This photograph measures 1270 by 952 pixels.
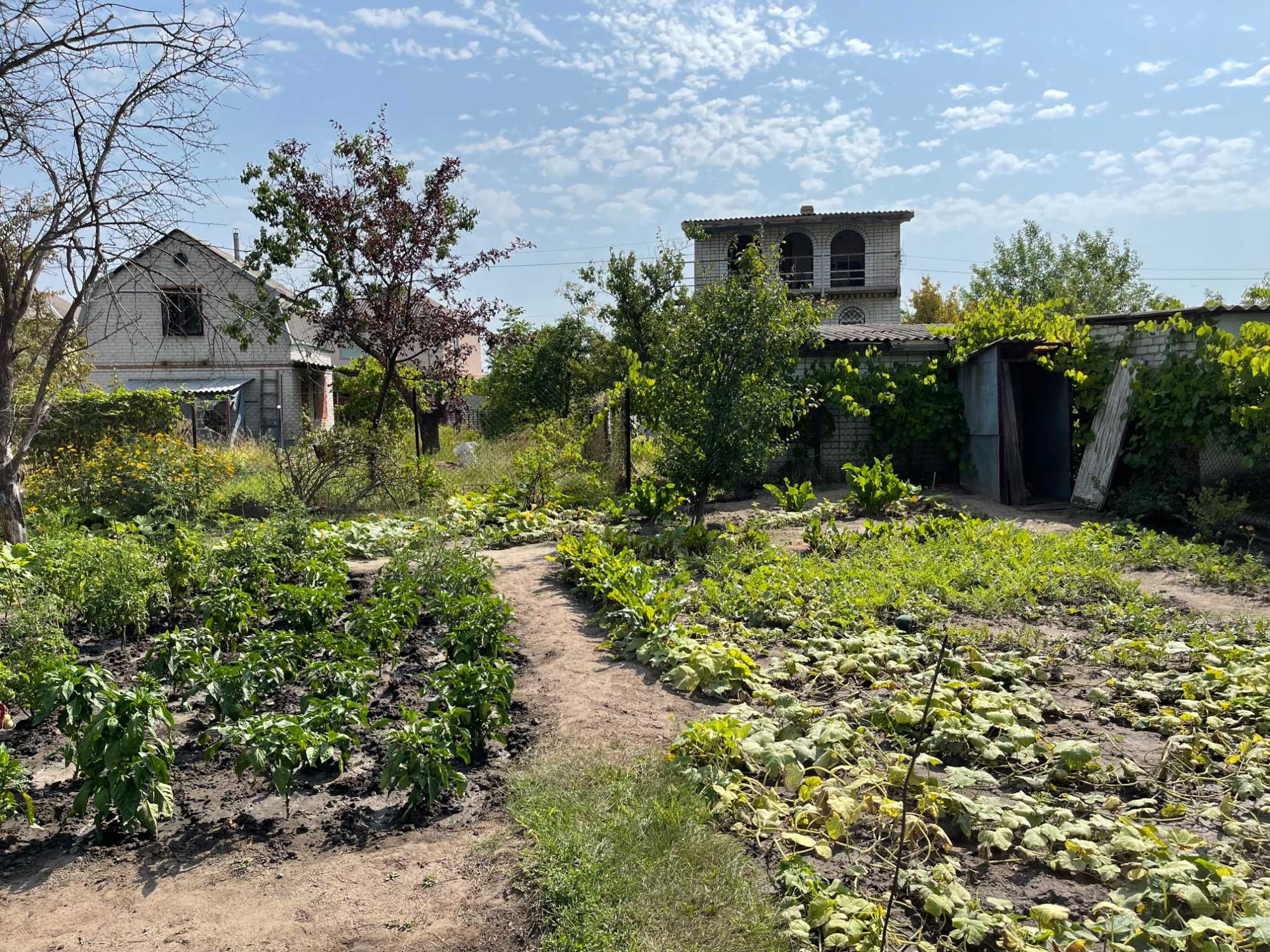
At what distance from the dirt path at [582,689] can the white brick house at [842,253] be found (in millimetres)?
27611

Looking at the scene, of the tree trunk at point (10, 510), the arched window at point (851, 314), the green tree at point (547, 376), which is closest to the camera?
the tree trunk at point (10, 510)

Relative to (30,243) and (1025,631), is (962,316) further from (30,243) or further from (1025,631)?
(30,243)

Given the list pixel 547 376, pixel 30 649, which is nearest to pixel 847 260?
pixel 547 376

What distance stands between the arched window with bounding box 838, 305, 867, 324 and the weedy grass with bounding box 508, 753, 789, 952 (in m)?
33.2

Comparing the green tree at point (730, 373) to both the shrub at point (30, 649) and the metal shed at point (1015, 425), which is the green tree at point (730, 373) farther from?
the shrub at point (30, 649)

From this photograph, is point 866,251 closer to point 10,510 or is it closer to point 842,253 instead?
point 842,253

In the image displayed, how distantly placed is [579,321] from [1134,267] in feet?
88.3

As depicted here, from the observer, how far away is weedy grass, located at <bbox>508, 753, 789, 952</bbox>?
9.71 ft

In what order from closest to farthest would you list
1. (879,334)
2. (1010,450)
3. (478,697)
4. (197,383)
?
1. (478,697)
2. (1010,450)
3. (879,334)
4. (197,383)

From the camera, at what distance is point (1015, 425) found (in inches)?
538

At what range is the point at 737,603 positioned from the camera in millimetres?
7223

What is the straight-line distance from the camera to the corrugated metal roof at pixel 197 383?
77.5 ft

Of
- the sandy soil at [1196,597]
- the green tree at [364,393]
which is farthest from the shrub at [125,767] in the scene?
the green tree at [364,393]

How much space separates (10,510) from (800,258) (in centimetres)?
2996
